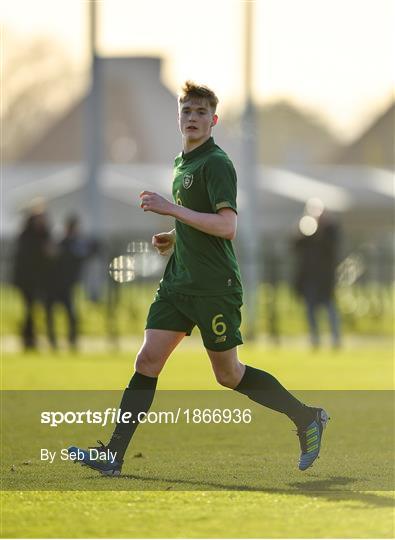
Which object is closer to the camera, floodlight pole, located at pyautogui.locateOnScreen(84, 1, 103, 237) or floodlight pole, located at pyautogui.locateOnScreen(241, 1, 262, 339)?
floodlight pole, located at pyautogui.locateOnScreen(241, 1, 262, 339)

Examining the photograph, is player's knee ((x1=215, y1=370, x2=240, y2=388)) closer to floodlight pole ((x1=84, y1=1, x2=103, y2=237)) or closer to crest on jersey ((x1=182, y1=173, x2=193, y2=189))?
crest on jersey ((x1=182, y1=173, x2=193, y2=189))

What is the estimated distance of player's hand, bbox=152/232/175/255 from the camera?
7.78m

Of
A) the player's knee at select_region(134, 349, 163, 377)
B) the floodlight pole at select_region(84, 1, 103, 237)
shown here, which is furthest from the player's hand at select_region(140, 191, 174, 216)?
the floodlight pole at select_region(84, 1, 103, 237)

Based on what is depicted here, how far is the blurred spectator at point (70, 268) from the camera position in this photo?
66.6 feet

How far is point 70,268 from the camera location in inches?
822

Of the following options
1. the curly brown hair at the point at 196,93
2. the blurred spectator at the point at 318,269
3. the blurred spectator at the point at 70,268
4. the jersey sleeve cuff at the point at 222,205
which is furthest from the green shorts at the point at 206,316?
the blurred spectator at the point at 318,269

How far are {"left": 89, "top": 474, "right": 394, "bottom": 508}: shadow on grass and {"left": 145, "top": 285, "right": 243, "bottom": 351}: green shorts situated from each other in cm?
67

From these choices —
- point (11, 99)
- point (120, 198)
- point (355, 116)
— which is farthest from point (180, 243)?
point (355, 116)

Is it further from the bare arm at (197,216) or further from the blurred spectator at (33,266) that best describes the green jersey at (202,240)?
the blurred spectator at (33,266)

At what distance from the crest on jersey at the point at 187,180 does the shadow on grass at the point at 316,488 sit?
1.45m

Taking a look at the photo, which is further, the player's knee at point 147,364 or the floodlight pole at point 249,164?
the floodlight pole at point 249,164

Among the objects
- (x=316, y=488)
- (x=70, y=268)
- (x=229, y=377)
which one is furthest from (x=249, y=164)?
(x=316, y=488)

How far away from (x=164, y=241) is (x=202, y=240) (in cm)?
26

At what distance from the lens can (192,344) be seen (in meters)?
21.8
